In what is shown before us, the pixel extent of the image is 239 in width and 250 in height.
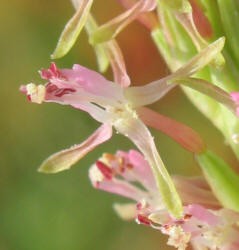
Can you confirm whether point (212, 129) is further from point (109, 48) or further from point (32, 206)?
point (109, 48)

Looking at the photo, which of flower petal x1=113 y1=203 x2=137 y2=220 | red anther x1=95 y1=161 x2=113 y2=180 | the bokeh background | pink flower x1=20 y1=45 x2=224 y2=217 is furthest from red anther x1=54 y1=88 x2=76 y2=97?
the bokeh background

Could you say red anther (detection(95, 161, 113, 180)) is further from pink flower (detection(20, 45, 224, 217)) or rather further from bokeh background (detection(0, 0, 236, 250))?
bokeh background (detection(0, 0, 236, 250))

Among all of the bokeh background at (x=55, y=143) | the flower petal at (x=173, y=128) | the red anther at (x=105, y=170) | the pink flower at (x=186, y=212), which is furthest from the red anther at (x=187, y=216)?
the bokeh background at (x=55, y=143)

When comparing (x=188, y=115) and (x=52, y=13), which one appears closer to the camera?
(x=188, y=115)

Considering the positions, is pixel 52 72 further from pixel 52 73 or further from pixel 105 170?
pixel 105 170

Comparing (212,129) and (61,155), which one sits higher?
(212,129)

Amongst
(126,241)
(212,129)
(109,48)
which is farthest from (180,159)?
(109,48)
